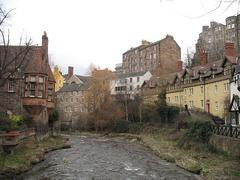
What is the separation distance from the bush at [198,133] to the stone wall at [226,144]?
1.52m

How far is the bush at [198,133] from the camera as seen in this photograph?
1401 inches

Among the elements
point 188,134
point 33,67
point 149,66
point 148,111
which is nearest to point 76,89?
point 149,66

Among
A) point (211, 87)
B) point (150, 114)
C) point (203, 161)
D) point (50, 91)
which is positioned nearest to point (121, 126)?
point (150, 114)

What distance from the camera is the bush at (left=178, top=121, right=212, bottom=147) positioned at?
35.6 metres

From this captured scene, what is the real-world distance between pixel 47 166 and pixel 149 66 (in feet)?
241

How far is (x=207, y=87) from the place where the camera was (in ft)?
176

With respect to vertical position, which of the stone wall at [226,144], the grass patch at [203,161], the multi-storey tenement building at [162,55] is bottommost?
the grass patch at [203,161]

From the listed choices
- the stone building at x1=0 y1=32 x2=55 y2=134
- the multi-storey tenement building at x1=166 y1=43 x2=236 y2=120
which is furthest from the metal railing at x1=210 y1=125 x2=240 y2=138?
the stone building at x1=0 y1=32 x2=55 y2=134

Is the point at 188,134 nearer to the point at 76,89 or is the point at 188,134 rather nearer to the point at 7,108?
the point at 7,108

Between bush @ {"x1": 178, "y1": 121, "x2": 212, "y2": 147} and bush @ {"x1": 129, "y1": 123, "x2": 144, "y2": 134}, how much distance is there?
2185cm

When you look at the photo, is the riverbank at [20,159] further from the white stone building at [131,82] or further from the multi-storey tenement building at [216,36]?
the multi-storey tenement building at [216,36]

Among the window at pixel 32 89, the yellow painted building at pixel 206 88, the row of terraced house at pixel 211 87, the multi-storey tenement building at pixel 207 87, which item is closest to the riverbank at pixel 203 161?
the row of terraced house at pixel 211 87

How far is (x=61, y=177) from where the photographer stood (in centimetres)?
2166

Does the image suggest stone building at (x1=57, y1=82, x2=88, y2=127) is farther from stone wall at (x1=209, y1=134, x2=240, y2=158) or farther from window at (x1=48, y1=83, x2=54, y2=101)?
stone wall at (x1=209, y1=134, x2=240, y2=158)
